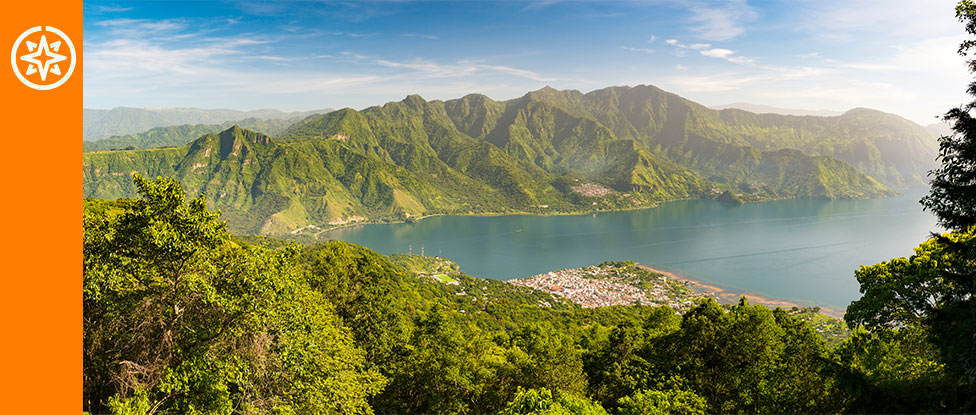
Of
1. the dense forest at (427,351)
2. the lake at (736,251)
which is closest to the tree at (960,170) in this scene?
the dense forest at (427,351)

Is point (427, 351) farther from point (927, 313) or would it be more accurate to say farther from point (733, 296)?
point (733, 296)

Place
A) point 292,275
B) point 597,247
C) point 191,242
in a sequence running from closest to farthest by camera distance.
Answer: point 191,242, point 292,275, point 597,247

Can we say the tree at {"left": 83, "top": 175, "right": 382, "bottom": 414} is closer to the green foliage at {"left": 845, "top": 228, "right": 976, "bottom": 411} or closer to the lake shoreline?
the green foliage at {"left": 845, "top": 228, "right": 976, "bottom": 411}

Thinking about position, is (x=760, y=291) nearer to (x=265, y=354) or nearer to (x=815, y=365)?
(x=815, y=365)

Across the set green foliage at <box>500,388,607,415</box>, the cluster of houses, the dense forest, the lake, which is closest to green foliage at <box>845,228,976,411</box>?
the dense forest

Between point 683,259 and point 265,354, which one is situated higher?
point 265,354

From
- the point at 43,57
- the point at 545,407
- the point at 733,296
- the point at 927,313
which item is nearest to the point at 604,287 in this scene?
the point at 733,296

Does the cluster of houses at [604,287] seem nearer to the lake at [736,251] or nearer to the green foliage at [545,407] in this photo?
the lake at [736,251]

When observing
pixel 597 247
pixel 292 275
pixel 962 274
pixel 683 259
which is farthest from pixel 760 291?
pixel 292 275
